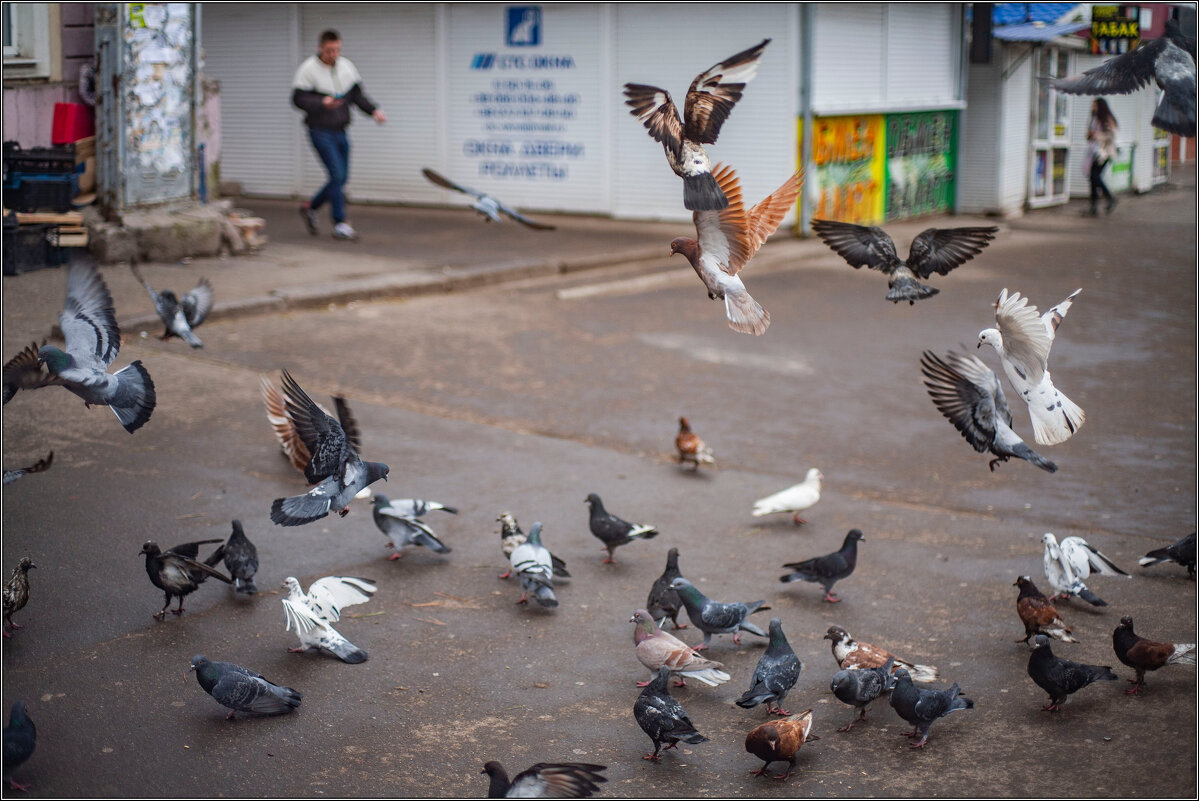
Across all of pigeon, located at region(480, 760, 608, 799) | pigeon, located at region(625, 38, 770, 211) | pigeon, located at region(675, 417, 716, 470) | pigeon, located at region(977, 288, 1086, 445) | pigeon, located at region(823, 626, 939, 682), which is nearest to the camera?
pigeon, located at region(625, 38, 770, 211)

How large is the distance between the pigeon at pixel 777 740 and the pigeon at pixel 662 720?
21 cm

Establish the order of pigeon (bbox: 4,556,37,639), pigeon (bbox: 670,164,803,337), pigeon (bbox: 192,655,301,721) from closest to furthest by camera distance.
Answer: pigeon (bbox: 670,164,803,337) → pigeon (bbox: 192,655,301,721) → pigeon (bbox: 4,556,37,639)

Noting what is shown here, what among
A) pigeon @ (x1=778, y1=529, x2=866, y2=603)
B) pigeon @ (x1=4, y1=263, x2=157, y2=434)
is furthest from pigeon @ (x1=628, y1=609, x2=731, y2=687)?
pigeon @ (x1=4, y1=263, x2=157, y2=434)

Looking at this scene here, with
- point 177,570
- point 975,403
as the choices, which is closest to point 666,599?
point 177,570

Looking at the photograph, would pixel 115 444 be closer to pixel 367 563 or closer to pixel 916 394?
pixel 367 563

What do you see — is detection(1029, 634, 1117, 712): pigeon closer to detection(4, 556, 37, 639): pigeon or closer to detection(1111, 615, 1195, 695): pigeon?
detection(1111, 615, 1195, 695): pigeon

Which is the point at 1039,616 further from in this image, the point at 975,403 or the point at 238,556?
the point at 238,556

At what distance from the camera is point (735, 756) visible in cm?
480

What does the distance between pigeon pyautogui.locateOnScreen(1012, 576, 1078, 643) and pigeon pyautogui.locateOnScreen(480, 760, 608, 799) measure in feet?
8.96

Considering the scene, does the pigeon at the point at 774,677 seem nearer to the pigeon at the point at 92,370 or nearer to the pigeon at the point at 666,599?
the pigeon at the point at 666,599

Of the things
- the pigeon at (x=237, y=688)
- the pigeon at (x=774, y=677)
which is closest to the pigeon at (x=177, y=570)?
the pigeon at (x=237, y=688)

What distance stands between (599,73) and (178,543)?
1325 cm

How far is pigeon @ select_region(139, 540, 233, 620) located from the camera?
5.57 meters

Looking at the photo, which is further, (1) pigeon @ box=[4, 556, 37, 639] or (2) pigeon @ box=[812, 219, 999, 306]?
Answer: (1) pigeon @ box=[4, 556, 37, 639]
